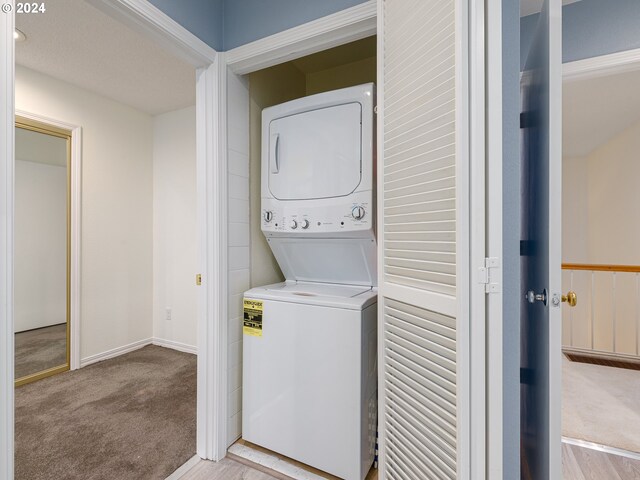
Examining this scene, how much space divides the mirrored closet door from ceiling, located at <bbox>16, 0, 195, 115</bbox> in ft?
1.73

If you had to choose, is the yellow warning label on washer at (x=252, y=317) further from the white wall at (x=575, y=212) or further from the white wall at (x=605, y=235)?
the white wall at (x=575, y=212)

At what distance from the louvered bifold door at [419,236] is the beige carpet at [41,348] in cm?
298

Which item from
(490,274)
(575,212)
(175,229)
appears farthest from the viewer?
(575,212)

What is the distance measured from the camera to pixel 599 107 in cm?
349

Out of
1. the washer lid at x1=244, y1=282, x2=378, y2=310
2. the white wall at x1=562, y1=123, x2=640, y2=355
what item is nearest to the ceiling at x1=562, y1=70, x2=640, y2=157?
the white wall at x1=562, y1=123, x2=640, y2=355

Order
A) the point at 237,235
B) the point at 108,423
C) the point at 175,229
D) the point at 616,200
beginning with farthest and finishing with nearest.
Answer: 1. the point at 616,200
2. the point at 175,229
3. the point at 108,423
4. the point at 237,235

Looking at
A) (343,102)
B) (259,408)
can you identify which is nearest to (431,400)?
(259,408)

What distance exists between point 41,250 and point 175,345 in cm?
147

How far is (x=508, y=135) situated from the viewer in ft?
3.17

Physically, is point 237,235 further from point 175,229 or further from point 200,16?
point 175,229

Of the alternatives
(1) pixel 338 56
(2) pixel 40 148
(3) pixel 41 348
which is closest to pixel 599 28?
(1) pixel 338 56

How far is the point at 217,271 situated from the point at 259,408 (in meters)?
0.77

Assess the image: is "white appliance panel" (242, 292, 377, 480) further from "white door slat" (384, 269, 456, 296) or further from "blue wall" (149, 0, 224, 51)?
"blue wall" (149, 0, 224, 51)

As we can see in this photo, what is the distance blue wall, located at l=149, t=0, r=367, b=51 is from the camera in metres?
1.52
